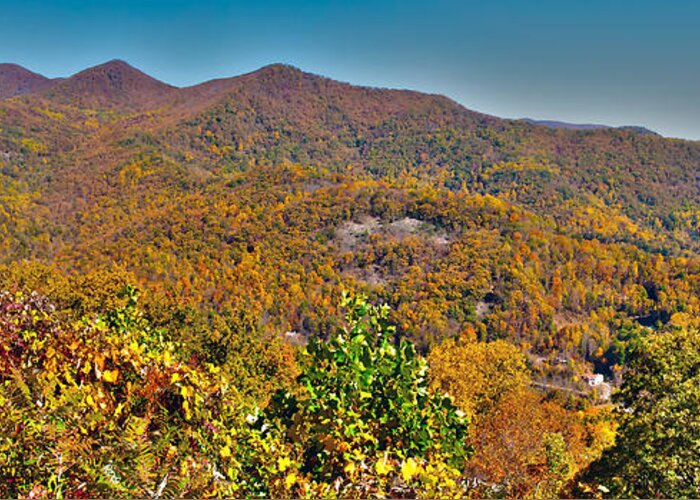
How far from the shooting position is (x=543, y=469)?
22000 mm

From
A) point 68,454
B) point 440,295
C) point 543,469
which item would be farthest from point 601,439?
point 440,295

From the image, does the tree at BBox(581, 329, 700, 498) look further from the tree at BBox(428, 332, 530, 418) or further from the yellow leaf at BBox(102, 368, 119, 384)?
the yellow leaf at BBox(102, 368, 119, 384)

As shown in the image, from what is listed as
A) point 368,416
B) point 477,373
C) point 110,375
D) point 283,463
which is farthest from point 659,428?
point 477,373

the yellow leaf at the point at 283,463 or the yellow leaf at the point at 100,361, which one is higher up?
the yellow leaf at the point at 100,361

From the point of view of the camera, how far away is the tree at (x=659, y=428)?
Result: 49.6 ft

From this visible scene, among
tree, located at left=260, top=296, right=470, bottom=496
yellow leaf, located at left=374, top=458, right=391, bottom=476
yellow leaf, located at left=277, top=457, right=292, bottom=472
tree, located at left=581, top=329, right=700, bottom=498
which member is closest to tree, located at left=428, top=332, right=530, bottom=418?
A: tree, located at left=581, top=329, right=700, bottom=498

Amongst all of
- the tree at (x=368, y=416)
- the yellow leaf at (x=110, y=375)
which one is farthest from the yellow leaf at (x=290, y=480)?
the yellow leaf at (x=110, y=375)

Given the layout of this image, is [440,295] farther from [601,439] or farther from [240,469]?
[240,469]

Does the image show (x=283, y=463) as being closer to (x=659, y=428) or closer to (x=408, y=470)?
(x=408, y=470)

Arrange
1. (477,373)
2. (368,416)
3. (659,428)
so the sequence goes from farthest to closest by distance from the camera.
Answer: (477,373)
(659,428)
(368,416)

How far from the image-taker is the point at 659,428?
53.1ft

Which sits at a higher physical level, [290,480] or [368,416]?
[368,416]

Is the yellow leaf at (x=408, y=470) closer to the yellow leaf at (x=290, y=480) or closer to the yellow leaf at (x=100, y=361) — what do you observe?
the yellow leaf at (x=290, y=480)

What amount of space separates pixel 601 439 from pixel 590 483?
61.0ft
